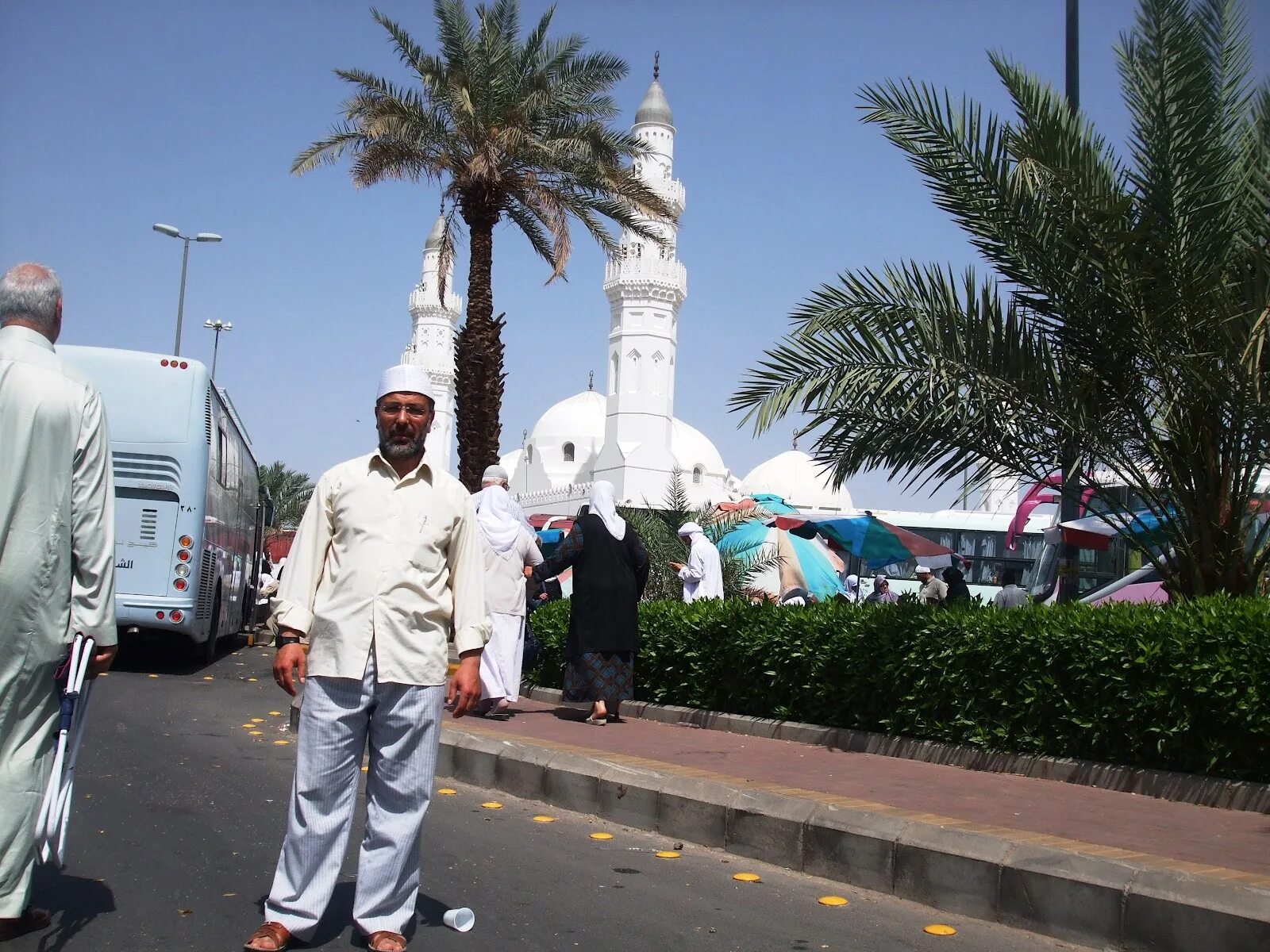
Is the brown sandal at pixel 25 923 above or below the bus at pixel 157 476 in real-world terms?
below

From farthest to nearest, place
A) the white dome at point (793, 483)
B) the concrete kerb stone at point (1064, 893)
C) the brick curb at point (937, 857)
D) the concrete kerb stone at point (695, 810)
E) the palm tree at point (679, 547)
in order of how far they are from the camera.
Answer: the white dome at point (793, 483) → the palm tree at point (679, 547) → the concrete kerb stone at point (695, 810) → the concrete kerb stone at point (1064, 893) → the brick curb at point (937, 857)

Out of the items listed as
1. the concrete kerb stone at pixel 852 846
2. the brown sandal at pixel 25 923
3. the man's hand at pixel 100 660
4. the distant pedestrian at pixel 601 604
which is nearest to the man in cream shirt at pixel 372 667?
the man's hand at pixel 100 660

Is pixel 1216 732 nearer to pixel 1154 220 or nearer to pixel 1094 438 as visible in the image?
pixel 1094 438

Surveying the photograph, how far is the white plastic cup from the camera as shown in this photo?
395cm

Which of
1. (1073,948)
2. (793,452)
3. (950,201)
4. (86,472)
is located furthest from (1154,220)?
(793,452)

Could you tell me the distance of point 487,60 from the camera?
57.6 ft

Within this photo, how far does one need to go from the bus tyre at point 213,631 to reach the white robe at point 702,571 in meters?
5.74

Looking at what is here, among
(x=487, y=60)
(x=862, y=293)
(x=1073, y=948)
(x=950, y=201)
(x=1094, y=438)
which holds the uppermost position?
(x=487, y=60)

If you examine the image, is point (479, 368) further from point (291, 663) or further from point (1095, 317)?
point (291, 663)

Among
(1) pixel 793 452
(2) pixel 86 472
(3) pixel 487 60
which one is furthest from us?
(1) pixel 793 452

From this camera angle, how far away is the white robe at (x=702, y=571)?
1271 cm

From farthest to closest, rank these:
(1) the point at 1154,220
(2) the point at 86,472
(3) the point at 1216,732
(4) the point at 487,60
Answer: (4) the point at 487,60 < (1) the point at 1154,220 < (3) the point at 1216,732 < (2) the point at 86,472

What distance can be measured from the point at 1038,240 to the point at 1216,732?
Answer: 3309mm

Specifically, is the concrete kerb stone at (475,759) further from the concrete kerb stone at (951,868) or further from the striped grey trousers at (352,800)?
the striped grey trousers at (352,800)
